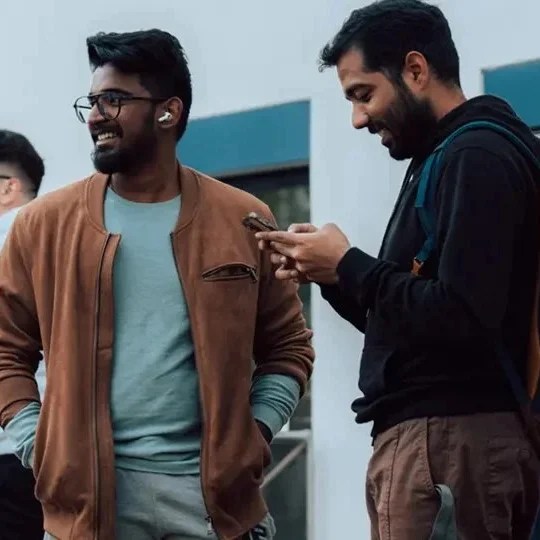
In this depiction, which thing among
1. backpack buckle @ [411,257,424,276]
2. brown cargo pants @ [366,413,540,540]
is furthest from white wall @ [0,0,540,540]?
brown cargo pants @ [366,413,540,540]

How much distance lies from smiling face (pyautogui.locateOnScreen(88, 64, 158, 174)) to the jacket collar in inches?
2.6

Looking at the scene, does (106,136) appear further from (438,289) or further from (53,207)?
(438,289)

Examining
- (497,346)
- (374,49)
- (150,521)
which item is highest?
(374,49)

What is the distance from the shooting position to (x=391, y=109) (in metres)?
3.03

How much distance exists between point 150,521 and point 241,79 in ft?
11.5

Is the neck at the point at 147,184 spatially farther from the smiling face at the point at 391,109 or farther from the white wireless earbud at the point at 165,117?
the smiling face at the point at 391,109

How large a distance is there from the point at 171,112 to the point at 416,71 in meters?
0.73

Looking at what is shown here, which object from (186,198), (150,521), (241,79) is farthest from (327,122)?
(150,521)

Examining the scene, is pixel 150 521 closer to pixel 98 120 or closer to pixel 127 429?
pixel 127 429

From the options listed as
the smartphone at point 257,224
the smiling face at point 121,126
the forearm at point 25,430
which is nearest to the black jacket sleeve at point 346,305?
the smartphone at point 257,224

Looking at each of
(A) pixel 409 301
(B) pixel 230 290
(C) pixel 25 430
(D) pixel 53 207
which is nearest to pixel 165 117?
(D) pixel 53 207

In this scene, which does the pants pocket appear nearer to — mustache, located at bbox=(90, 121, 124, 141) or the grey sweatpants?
the grey sweatpants

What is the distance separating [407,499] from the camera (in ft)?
9.50

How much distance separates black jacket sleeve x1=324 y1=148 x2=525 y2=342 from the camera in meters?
2.78
